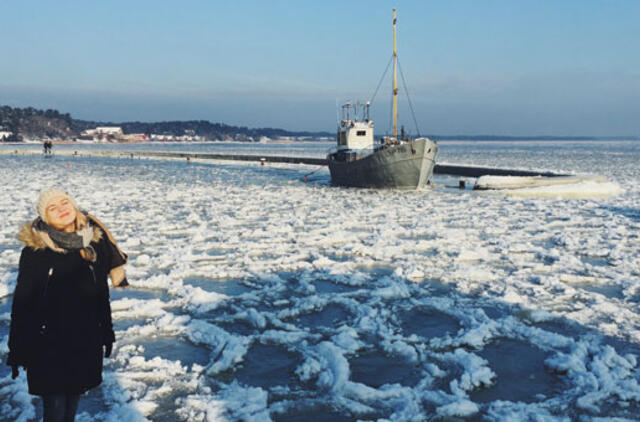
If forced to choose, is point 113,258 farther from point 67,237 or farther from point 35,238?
point 35,238

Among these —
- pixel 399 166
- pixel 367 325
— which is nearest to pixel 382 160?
pixel 399 166

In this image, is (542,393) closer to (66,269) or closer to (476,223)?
(66,269)

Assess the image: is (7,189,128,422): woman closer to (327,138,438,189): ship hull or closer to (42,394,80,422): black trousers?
(42,394,80,422): black trousers

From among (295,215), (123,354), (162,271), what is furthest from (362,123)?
(123,354)

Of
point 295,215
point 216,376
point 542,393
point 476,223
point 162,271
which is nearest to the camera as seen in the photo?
point 542,393

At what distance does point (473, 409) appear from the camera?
13.9 ft

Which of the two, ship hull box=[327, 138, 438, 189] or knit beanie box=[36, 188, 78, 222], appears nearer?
knit beanie box=[36, 188, 78, 222]

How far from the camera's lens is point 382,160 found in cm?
2612

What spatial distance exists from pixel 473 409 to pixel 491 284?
13.0ft

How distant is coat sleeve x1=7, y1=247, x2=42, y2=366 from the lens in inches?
124

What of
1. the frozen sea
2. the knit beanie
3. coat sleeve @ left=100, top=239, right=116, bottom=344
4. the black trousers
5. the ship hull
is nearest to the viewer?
the knit beanie

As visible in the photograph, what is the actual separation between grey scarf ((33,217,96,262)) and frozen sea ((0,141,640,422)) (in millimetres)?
1610

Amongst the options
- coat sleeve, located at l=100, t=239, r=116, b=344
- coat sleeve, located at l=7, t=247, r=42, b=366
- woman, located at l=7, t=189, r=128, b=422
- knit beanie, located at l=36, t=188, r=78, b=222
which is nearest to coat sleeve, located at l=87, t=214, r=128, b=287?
coat sleeve, located at l=100, t=239, r=116, b=344

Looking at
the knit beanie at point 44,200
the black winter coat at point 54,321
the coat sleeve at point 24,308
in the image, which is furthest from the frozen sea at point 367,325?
the knit beanie at point 44,200
